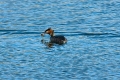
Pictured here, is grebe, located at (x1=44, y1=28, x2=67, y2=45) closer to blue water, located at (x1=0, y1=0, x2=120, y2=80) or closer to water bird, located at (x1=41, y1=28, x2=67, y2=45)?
water bird, located at (x1=41, y1=28, x2=67, y2=45)

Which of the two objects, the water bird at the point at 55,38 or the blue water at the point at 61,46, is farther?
the water bird at the point at 55,38

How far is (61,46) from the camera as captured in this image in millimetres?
31109

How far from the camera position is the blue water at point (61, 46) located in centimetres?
2606

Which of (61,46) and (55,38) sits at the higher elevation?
(55,38)

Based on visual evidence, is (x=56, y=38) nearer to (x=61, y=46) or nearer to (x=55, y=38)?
(x=55, y=38)

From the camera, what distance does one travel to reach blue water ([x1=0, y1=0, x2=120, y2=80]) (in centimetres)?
2606

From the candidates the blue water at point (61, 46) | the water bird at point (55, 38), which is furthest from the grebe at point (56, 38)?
the blue water at point (61, 46)

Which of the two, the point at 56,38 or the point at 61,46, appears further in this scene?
the point at 56,38

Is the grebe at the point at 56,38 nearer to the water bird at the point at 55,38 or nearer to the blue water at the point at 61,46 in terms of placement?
the water bird at the point at 55,38

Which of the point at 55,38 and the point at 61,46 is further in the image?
the point at 55,38

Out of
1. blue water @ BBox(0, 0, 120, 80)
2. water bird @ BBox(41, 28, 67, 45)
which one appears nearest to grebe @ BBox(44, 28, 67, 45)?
water bird @ BBox(41, 28, 67, 45)

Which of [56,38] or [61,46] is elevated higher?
[56,38]

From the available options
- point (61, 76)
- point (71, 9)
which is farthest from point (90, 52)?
point (71, 9)

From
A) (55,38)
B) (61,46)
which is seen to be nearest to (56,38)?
(55,38)
